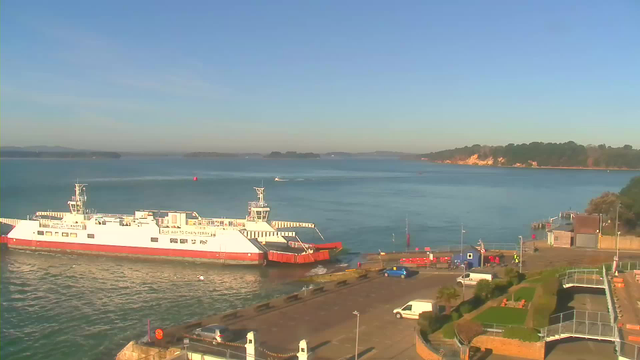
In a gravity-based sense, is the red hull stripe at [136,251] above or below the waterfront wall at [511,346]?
below

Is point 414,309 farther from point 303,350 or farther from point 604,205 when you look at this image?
point 604,205

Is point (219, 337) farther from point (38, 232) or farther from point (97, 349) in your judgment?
point (38, 232)

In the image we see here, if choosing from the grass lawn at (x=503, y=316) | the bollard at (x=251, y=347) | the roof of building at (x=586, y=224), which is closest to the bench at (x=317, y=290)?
the grass lawn at (x=503, y=316)

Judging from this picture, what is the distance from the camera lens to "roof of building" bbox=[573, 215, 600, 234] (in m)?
31.9

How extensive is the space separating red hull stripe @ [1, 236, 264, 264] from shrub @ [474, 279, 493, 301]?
17955mm

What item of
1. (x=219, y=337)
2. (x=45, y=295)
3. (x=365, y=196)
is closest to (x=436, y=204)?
→ (x=365, y=196)

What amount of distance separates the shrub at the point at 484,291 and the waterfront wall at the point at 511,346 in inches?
203

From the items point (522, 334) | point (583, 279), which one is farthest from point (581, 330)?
point (583, 279)

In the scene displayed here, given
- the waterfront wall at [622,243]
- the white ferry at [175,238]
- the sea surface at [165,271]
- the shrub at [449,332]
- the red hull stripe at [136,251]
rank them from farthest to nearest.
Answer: the white ferry at [175,238] → the red hull stripe at [136,251] → the waterfront wall at [622,243] → the sea surface at [165,271] → the shrub at [449,332]

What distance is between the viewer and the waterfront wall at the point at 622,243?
3042cm

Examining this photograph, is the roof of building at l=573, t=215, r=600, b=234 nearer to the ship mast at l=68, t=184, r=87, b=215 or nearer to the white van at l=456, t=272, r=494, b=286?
the white van at l=456, t=272, r=494, b=286

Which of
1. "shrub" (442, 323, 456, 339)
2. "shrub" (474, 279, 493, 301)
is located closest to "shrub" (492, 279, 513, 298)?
"shrub" (474, 279, 493, 301)

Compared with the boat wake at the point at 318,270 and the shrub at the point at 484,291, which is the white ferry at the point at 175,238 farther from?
the shrub at the point at 484,291

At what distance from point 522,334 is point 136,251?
3012cm
